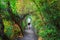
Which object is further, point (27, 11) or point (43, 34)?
point (27, 11)

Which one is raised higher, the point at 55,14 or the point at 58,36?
the point at 55,14

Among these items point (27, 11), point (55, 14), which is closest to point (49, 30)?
point (55, 14)

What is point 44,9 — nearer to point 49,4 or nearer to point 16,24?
point 49,4

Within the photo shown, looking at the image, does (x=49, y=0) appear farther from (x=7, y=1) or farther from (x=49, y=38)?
(x=7, y=1)

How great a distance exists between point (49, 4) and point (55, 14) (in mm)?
737

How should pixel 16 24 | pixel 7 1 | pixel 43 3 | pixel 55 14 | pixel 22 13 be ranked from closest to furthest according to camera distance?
1. pixel 55 14
2. pixel 43 3
3. pixel 7 1
4. pixel 16 24
5. pixel 22 13

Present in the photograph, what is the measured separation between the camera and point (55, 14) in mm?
10094

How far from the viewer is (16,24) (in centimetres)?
1936

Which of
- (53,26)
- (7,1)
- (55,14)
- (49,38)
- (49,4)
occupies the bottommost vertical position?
(49,38)

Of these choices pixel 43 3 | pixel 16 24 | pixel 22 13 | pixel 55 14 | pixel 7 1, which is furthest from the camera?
pixel 22 13

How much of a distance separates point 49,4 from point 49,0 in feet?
1.42

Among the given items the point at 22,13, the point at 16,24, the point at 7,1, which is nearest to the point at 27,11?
the point at 22,13

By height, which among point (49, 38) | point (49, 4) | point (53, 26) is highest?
A: point (49, 4)

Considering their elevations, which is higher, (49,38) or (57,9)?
(57,9)
